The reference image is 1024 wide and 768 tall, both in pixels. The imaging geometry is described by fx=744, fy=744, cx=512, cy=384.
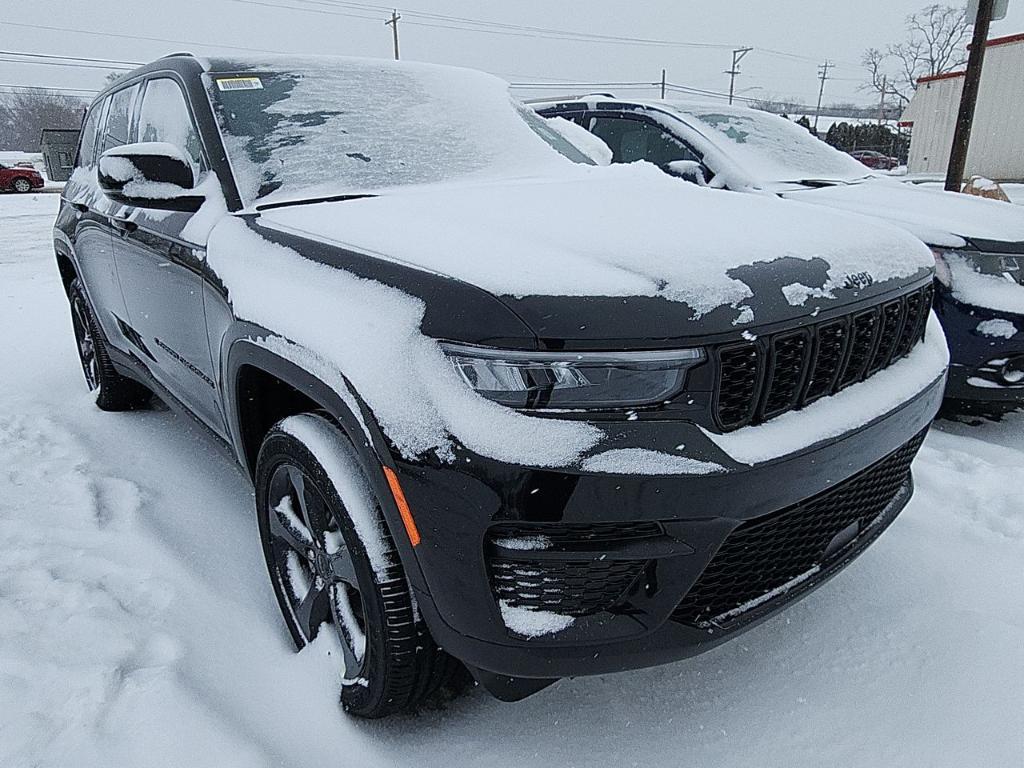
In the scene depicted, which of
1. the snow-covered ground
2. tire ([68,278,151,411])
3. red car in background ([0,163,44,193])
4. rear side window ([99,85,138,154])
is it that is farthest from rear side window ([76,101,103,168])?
red car in background ([0,163,44,193])

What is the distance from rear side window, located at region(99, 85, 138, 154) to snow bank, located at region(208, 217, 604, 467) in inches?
77.9

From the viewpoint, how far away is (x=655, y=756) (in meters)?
1.68

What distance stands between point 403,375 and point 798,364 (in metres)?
0.78

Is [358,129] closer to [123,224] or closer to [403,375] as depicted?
[123,224]

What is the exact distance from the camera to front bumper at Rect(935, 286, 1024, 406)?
3.19 m

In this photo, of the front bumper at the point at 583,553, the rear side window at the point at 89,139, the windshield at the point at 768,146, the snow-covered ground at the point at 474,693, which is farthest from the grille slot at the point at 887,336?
the rear side window at the point at 89,139

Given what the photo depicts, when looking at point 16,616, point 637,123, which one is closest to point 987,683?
point 16,616

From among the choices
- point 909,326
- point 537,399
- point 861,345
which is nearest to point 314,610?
point 537,399

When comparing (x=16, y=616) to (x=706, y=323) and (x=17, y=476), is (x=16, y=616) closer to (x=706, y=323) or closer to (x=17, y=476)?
(x=17, y=476)

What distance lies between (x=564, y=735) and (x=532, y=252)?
1.12m

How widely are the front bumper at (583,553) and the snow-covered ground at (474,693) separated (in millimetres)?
446

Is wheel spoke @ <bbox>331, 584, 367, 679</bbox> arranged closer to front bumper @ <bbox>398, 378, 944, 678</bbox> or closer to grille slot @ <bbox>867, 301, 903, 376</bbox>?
front bumper @ <bbox>398, 378, 944, 678</bbox>

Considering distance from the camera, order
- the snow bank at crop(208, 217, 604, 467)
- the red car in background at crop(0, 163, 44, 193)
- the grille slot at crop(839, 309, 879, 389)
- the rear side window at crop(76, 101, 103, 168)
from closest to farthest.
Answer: the snow bank at crop(208, 217, 604, 467)
the grille slot at crop(839, 309, 879, 389)
the rear side window at crop(76, 101, 103, 168)
the red car in background at crop(0, 163, 44, 193)

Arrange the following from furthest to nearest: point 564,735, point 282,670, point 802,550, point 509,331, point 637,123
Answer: point 637,123 < point 282,670 < point 564,735 < point 802,550 < point 509,331
